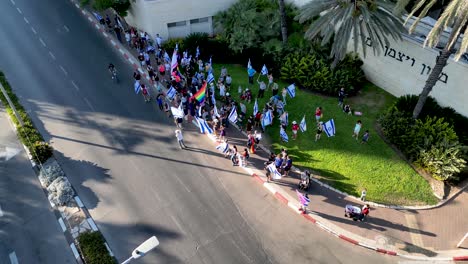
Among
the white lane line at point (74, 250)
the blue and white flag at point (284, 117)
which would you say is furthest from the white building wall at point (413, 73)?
the white lane line at point (74, 250)

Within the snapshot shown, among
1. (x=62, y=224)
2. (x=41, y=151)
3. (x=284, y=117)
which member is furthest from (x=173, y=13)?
(x=62, y=224)

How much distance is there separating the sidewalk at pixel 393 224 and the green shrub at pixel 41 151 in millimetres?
11946

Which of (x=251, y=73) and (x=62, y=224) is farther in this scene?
(x=251, y=73)

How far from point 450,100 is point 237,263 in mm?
16174

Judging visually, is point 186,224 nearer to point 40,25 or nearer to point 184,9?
point 184,9

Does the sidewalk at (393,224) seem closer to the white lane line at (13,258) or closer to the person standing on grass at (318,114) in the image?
the person standing on grass at (318,114)

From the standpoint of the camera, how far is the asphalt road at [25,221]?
17.6 m

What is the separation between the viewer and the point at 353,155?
2195cm

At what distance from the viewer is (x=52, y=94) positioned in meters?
26.7

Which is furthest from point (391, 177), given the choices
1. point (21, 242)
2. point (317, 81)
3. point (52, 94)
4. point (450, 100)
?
point (52, 94)

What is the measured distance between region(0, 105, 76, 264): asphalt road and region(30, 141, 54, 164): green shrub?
0.69 meters

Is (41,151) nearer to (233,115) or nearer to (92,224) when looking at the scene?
(92,224)

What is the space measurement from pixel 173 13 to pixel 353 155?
1822 cm

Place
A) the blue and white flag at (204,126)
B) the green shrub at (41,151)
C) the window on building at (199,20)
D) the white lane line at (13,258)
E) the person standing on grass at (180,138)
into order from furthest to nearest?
the window on building at (199,20), the person standing on grass at (180,138), the blue and white flag at (204,126), the green shrub at (41,151), the white lane line at (13,258)
